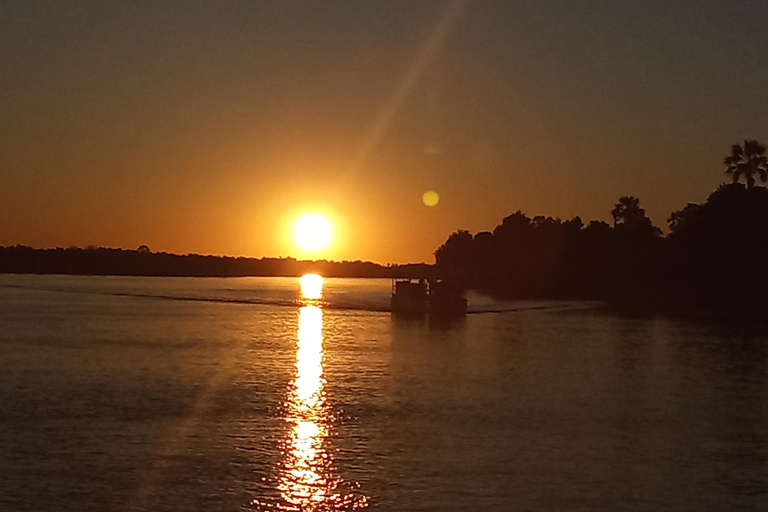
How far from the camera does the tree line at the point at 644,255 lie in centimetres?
9756

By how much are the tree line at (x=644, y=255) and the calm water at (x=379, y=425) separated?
39.2m

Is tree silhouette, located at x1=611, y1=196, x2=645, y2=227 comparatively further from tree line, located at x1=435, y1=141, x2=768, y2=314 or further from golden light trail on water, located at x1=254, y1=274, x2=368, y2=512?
golden light trail on water, located at x1=254, y1=274, x2=368, y2=512

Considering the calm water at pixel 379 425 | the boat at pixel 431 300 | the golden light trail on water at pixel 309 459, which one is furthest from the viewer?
the boat at pixel 431 300

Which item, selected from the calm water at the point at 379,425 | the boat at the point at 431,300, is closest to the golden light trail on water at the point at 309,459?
the calm water at the point at 379,425

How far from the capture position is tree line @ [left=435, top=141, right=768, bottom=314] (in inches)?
Answer: 3841

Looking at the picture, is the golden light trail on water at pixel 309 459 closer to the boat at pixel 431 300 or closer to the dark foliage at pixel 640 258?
the boat at pixel 431 300

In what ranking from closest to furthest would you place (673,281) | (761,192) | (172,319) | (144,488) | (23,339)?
(144,488)
(23,339)
(172,319)
(761,192)
(673,281)

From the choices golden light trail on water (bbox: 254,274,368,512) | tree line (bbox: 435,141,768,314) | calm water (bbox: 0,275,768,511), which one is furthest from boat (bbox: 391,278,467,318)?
golden light trail on water (bbox: 254,274,368,512)

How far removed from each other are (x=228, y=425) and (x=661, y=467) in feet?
41.7

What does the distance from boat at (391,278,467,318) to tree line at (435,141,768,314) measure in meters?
2.89

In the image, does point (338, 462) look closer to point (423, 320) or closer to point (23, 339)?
point (23, 339)

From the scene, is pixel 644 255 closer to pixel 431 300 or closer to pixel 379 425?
pixel 431 300

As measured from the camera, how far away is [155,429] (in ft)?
90.3

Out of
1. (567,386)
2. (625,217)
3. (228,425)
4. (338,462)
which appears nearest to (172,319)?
(567,386)
